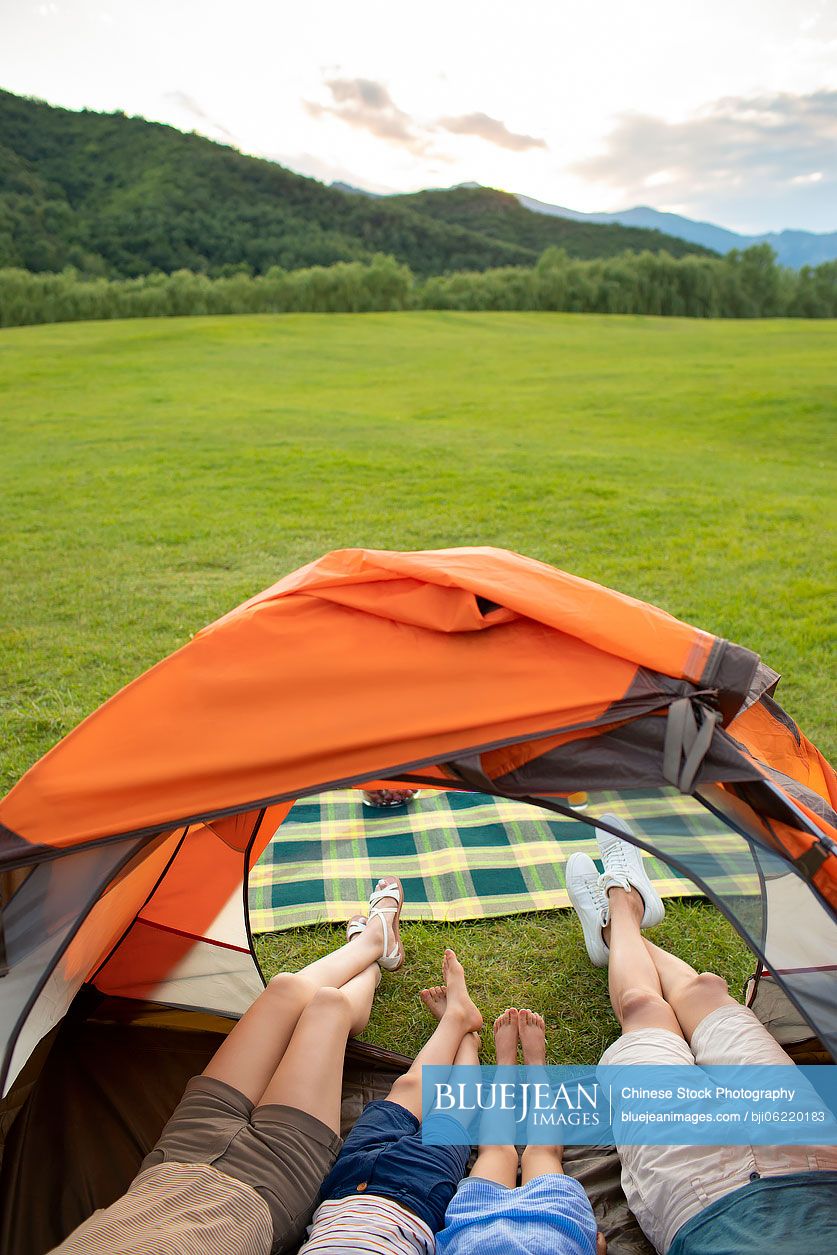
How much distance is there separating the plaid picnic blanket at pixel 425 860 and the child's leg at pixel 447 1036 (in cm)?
49

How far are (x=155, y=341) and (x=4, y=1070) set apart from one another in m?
19.7

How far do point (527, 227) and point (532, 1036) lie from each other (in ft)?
167

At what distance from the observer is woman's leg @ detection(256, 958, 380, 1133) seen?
181cm

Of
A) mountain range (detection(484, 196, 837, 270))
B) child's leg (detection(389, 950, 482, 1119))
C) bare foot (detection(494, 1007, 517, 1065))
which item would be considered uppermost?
mountain range (detection(484, 196, 837, 270))

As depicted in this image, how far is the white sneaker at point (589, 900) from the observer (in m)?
2.55

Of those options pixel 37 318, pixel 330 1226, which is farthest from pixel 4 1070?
pixel 37 318

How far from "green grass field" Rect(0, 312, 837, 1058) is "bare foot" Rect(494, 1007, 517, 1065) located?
0.22 m

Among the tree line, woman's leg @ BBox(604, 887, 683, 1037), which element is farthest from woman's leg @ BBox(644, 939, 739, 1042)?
the tree line

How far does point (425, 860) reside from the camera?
3.11 m

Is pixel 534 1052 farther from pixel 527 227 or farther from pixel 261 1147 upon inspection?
pixel 527 227

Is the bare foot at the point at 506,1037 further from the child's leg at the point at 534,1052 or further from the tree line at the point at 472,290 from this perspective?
the tree line at the point at 472,290

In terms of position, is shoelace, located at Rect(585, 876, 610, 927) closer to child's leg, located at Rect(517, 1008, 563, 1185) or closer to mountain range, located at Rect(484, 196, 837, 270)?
child's leg, located at Rect(517, 1008, 563, 1185)

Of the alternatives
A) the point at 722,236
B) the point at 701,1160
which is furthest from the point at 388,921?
the point at 722,236
